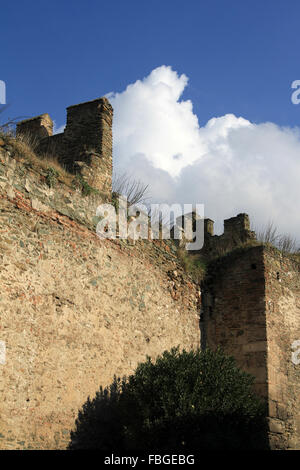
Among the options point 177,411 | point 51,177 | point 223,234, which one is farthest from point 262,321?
point 51,177

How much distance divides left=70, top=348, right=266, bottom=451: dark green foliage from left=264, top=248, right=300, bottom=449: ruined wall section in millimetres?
1660

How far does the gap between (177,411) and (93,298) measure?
7.01ft

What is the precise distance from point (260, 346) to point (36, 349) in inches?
192

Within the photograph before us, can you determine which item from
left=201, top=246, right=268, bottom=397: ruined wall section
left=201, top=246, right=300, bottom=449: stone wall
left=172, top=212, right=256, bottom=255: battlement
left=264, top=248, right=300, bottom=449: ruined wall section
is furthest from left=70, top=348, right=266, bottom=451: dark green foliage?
left=172, top=212, right=256, bottom=255: battlement

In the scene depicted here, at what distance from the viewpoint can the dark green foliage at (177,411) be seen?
23.2 feet

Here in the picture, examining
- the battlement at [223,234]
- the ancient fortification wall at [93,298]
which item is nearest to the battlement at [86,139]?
the ancient fortification wall at [93,298]

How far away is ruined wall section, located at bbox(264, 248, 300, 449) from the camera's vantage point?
964 cm

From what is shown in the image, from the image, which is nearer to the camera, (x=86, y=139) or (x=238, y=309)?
(x=238, y=309)

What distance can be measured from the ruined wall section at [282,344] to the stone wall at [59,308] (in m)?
2.17

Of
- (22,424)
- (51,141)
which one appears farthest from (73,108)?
(22,424)

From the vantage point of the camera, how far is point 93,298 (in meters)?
8.16

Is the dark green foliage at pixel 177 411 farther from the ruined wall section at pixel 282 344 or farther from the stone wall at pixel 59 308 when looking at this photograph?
the ruined wall section at pixel 282 344

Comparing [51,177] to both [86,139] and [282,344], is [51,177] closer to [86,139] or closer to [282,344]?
[86,139]

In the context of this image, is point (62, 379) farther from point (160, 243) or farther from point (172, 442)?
point (160, 243)
